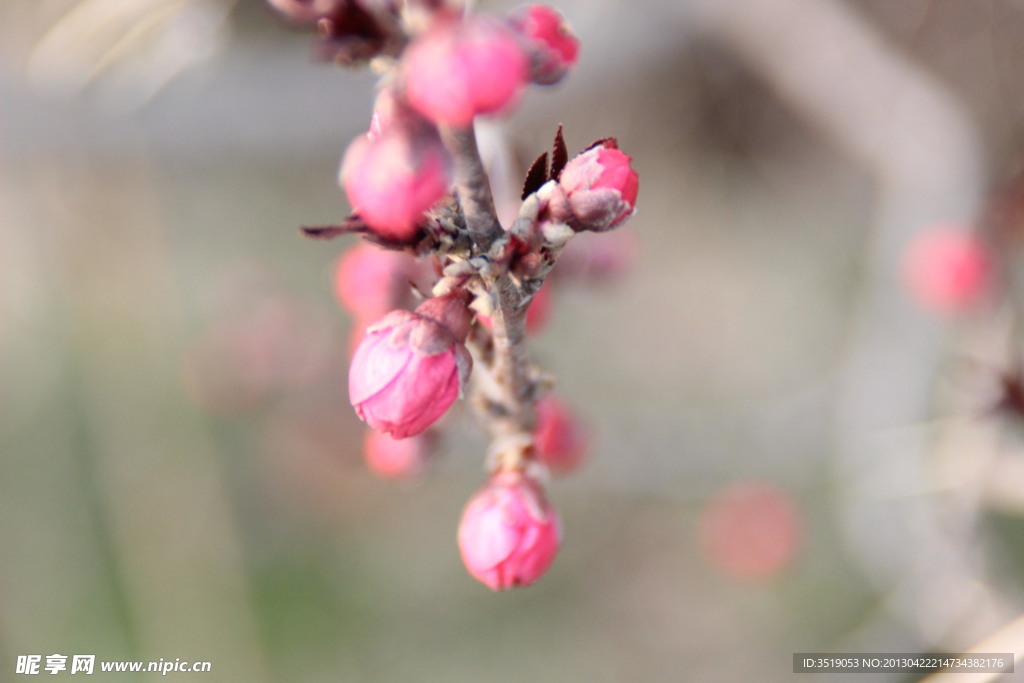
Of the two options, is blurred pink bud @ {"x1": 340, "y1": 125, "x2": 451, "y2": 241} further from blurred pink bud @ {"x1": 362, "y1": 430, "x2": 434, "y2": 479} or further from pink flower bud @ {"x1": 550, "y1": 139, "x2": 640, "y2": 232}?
blurred pink bud @ {"x1": 362, "y1": 430, "x2": 434, "y2": 479}

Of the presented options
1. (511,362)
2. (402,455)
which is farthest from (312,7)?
(402,455)

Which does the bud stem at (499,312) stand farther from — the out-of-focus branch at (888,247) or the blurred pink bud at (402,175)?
the out-of-focus branch at (888,247)

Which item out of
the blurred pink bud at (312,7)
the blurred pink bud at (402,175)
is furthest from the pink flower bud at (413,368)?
the blurred pink bud at (312,7)

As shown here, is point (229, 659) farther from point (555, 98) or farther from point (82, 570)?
point (555, 98)

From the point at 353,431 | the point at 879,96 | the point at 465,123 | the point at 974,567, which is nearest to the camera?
the point at 465,123

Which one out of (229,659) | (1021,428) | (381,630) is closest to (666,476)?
(1021,428)

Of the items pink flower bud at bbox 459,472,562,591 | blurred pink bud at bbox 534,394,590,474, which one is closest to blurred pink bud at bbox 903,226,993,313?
blurred pink bud at bbox 534,394,590,474

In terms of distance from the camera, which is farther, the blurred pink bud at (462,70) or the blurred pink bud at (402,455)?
the blurred pink bud at (402,455)
